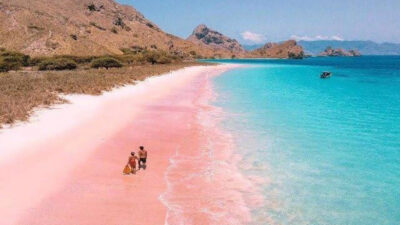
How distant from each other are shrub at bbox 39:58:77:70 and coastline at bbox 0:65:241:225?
37976mm

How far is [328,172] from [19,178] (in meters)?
10.2

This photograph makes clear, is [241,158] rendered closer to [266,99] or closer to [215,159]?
[215,159]

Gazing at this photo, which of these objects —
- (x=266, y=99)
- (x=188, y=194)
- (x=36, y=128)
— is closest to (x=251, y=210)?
(x=188, y=194)

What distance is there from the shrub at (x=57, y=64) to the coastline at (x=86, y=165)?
38.0 m

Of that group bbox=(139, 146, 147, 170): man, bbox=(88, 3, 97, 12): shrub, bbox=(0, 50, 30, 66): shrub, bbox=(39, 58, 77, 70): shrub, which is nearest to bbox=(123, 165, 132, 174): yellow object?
bbox=(139, 146, 147, 170): man

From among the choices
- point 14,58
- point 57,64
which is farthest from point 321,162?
point 14,58

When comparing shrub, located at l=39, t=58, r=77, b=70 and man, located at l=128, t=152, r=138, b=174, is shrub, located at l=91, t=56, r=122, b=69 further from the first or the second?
man, located at l=128, t=152, r=138, b=174

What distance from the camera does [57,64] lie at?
56.3 meters

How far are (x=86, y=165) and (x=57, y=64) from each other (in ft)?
161

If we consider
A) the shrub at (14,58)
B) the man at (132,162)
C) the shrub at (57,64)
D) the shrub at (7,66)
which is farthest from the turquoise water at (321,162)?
the shrub at (14,58)

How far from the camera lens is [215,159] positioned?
1362cm

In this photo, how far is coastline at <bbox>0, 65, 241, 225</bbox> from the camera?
877 cm

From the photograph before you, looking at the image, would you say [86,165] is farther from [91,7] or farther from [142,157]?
[91,7]

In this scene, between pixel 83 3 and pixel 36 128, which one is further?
pixel 83 3
